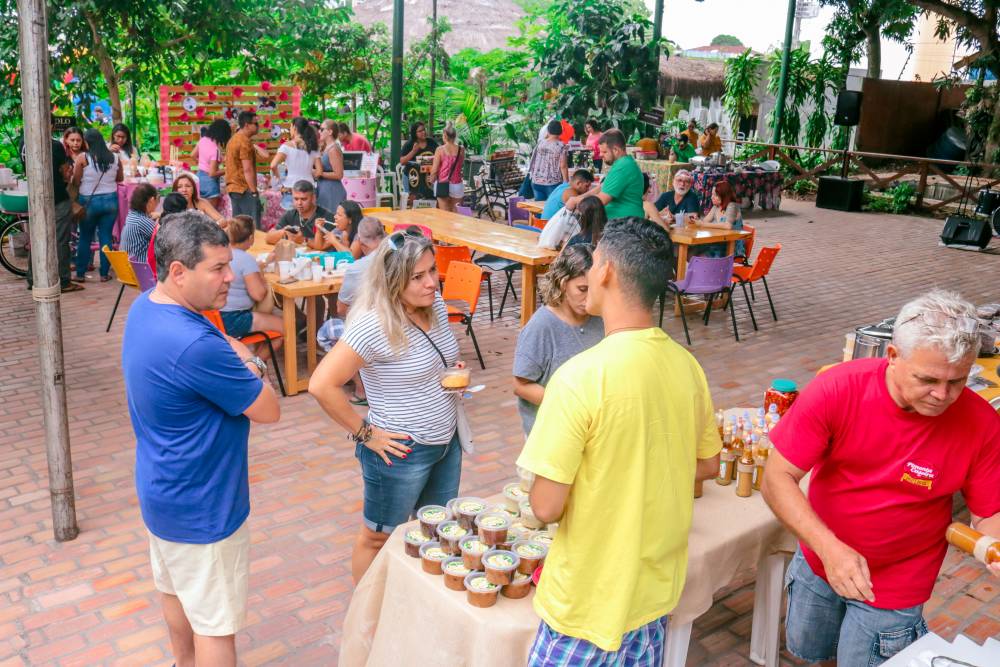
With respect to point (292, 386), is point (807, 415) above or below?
above

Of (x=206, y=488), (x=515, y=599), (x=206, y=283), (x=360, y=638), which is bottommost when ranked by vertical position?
(x=360, y=638)

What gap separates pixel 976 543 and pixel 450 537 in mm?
1409

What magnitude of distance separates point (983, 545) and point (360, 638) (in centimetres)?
183

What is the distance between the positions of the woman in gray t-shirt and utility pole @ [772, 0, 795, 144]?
18.6m

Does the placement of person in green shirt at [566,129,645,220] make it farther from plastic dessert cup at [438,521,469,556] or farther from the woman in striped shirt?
plastic dessert cup at [438,521,469,556]

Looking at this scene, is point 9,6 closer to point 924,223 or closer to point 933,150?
point 924,223

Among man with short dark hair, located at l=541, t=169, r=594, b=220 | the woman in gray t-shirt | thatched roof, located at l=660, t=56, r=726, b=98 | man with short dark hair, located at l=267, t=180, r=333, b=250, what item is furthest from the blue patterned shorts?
thatched roof, located at l=660, t=56, r=726, b=98

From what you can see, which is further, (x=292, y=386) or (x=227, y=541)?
(x=292, y=386)

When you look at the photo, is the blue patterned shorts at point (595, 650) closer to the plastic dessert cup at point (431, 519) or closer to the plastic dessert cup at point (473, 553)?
the plastic dessert cup at point (473, 553)

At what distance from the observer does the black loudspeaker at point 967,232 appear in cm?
1297

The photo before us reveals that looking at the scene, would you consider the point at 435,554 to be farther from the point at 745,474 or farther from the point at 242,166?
the point at 242,166

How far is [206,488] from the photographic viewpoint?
2.60 metres

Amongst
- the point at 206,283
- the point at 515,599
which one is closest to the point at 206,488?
the point at 206,283

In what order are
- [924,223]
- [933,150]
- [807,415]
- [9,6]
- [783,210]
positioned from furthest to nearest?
[933,150] → [783,210] → [924,223] → [9,6] → [807,415]
